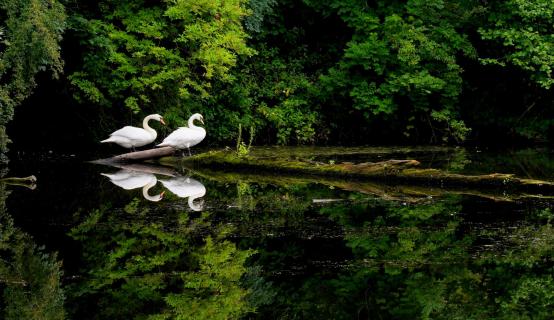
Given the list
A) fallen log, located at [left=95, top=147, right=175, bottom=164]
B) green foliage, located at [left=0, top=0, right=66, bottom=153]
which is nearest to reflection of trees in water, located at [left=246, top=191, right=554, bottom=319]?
green foliage, located at [left=0, top=0, right=66, bottom=153]

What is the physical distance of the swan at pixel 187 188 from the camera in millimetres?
13188

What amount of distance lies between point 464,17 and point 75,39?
12394mm

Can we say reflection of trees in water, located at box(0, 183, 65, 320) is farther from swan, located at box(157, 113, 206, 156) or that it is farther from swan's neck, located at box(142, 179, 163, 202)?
swan, located at box(157, 113, 206, 156)

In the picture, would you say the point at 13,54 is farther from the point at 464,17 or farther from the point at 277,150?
the point at 464,17

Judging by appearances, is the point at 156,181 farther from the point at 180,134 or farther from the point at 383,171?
the point at 383,171

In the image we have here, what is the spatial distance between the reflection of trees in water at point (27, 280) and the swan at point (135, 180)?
3.79m

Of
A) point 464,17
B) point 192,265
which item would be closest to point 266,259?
point 192,265

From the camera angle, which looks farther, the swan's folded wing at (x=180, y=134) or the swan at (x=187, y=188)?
the swan's folded wing at (x=180, y=134)

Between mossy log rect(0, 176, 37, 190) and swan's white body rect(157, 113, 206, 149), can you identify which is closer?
mossy log rect(0, 176, 37, 190)

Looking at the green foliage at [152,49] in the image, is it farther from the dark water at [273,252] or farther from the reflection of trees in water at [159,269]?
the reflection of trees in water at [159,269]

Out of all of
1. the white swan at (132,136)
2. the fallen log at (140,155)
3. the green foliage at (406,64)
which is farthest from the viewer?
the green foliage at (406,64)

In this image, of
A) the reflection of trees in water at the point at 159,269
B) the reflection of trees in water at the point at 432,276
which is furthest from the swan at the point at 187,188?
the reflection of trees in water at the point at 432,276

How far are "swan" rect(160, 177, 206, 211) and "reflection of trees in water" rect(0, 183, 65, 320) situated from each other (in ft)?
11.1

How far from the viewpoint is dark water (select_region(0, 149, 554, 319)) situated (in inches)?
288
